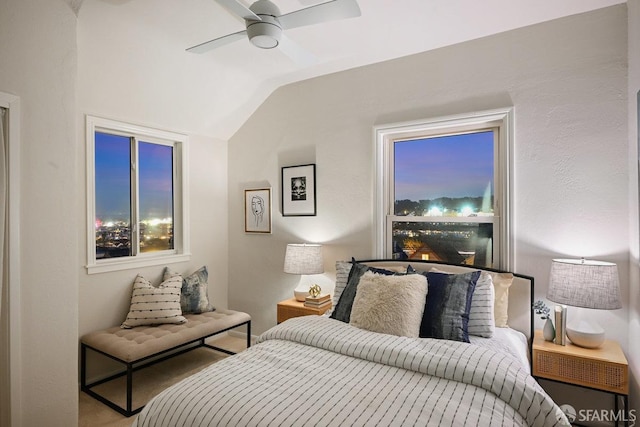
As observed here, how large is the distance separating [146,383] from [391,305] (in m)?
2.25

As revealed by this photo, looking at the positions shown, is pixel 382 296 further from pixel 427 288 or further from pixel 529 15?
pixel 529 15

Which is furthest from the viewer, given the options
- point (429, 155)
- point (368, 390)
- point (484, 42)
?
point (429, 155)

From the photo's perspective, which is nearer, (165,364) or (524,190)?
(524,190)

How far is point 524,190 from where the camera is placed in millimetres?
2547

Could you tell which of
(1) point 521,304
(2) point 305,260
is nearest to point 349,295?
(2) point 305,260

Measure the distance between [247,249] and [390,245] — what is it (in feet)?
5.48

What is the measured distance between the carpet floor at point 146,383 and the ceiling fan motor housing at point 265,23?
2.63 metres

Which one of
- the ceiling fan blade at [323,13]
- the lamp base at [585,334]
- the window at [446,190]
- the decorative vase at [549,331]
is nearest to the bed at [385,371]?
the decorative vase at [549,331]

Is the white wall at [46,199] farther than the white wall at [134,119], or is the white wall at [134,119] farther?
the white wall at [134,119]

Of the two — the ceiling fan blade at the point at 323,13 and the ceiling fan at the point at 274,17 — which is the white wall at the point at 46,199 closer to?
the ceiling fan at the point at 274,17

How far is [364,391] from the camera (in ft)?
4.87

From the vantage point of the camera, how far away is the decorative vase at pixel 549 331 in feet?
7.32

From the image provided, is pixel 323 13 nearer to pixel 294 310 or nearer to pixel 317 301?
pixel 317 301

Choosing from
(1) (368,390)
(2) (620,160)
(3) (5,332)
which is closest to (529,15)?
(2) (620,160)
